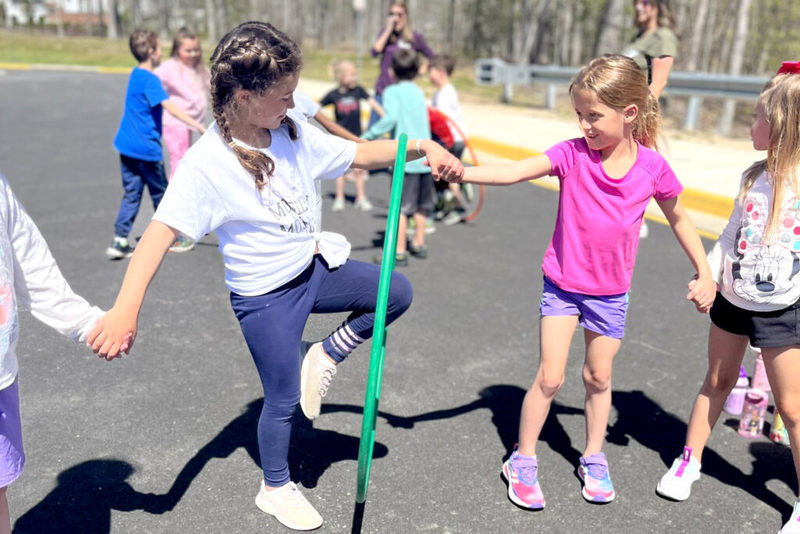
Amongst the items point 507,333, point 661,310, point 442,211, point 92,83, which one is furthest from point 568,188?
point 92,83

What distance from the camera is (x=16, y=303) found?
7.48ft

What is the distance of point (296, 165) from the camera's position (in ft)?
8.90

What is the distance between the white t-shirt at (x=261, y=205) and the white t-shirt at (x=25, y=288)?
1.18 ft

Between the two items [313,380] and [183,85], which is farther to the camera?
[183,85]

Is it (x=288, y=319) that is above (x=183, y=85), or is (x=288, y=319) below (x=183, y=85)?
below

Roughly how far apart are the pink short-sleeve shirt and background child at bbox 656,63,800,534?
30 centimetres

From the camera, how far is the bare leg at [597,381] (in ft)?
10.1

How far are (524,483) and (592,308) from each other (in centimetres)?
76

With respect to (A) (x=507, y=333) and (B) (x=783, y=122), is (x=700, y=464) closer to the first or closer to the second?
(B) (x=783, y=122)

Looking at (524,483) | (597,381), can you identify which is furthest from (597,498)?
(597,381)

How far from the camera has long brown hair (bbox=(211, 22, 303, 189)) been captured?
2439 millimetres

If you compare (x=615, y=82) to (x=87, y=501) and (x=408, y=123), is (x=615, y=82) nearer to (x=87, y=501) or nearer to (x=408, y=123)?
(x=87, y=501)

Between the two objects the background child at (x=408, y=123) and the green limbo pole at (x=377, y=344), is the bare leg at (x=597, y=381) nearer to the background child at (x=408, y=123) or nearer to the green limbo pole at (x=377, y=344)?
the green limbo pole at (x=377, y=344)

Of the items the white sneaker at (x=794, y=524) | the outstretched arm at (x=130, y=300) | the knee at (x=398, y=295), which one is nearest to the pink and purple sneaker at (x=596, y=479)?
the white sneaker at (x=794, y=524)
